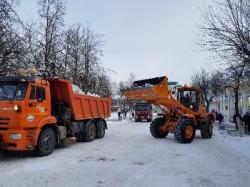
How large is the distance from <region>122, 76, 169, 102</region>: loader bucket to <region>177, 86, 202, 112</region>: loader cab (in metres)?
2.06

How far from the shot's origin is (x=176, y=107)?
1809cm

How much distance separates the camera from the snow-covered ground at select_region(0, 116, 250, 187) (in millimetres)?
8266

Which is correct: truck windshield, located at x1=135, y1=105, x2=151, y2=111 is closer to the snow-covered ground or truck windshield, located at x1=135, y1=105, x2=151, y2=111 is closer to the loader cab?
the loader cab

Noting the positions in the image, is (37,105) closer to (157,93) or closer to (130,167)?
(130,167)

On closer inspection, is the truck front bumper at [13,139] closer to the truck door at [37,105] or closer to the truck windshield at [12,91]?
the truck door at [37,105]

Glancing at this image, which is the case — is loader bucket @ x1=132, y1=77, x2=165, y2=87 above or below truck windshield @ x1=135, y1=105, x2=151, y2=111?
above

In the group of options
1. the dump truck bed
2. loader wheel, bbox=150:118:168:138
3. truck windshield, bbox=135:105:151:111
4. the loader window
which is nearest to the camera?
the loader window

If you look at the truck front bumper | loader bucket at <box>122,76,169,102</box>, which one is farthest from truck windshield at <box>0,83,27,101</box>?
loader bucket at <box>122,76,169,102</box>

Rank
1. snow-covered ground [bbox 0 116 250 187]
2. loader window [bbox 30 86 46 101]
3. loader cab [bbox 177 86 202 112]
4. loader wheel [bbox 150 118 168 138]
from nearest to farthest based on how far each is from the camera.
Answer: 1. snow-covered ground [bbox 0 116 250 187]
2. loader window [bbox 30 86 46 101]
3. loader cab [bbox 177 86 202 112]
4. loader wheel [bbox 150 118 168 138]

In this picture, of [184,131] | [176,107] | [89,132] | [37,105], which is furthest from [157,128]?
[37,105]

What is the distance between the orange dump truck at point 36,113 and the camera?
11.2 metres

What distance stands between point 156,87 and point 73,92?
3950 mm

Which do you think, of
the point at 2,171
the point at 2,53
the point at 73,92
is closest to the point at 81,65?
the point at 2,53

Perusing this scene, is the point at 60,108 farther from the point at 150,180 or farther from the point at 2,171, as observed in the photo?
the point at 150,180
